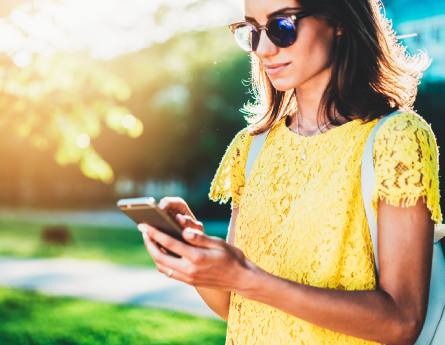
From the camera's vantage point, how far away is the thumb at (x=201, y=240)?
115 cm

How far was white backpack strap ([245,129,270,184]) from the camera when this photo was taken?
1.78 m

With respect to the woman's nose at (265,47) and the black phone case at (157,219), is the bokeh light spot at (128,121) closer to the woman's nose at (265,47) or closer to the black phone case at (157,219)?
the woman's nose at (265,47)

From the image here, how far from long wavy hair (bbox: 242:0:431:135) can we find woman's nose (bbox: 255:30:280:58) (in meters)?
0.16

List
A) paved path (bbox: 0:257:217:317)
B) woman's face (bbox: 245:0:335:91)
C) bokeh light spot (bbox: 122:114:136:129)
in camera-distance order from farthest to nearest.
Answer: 1. paved path (bbox: 0:257:217:317)
2. bokeh light spot (bbox: 122:114:136:129)
3. woman's face (bbox: 245:0:335:91)

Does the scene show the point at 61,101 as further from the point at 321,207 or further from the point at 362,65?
the point at 321,207

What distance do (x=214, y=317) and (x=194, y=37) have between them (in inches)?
643

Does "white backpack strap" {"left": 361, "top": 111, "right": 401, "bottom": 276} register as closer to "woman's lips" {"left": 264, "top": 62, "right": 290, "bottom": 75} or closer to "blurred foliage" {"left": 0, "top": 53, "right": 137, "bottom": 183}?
"woman's lips" {"left": 264, "top": 62, "right": 290, "bottom": 75}

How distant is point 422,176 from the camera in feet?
4.19

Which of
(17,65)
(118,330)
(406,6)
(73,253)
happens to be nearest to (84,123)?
(17,65)

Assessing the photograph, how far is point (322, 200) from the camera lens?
145 centimetres

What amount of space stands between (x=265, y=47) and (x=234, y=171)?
1.73ft

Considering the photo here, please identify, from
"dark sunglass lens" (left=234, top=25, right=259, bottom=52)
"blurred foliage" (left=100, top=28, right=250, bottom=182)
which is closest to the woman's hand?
"dark sunglass lens" (left=234, top=25, right=259, bottom=52)

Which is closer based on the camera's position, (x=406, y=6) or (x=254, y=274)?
(x=254, y=274)

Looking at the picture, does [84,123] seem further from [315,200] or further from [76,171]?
[76,171]
